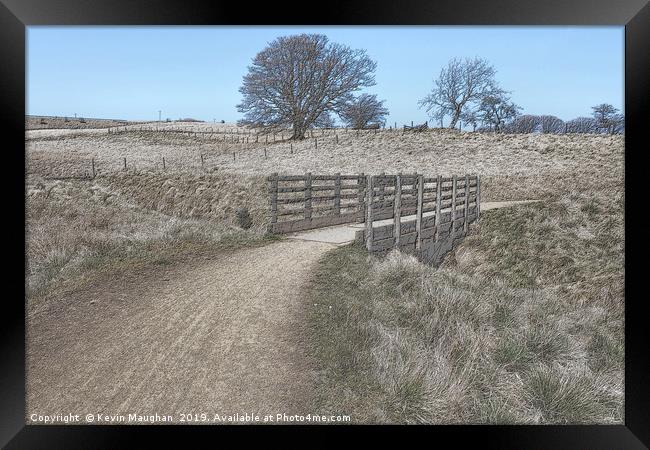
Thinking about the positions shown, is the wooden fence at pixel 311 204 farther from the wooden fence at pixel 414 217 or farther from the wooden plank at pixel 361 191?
the wooden fence at pixel 414 217

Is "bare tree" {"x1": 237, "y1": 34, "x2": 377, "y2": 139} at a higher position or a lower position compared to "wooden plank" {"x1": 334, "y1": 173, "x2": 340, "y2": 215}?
higher

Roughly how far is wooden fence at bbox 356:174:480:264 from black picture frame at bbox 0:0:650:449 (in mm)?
6279

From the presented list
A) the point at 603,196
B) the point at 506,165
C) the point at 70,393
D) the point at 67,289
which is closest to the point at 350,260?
the point at 67,289

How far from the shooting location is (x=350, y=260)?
8.91m

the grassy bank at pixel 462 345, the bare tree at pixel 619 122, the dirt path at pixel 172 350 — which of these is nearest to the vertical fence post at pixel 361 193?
the grassy bank at pixel 462 345

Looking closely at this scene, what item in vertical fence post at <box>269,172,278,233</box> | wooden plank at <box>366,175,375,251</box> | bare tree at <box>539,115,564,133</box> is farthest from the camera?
bare tree at <box>539,115,564,133</box>

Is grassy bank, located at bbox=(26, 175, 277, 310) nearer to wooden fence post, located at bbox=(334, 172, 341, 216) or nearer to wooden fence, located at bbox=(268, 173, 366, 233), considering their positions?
wooden fence, located at bbox=(268, 173, 366, 233)

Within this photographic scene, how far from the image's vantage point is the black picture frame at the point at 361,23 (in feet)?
13.9

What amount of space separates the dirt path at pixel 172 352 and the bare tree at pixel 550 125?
16496mm

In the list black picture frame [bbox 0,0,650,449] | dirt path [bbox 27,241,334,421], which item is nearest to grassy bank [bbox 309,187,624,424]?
black picture frame [bbox 0,0,650,449]

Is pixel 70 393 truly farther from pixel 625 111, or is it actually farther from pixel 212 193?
pixel 212 193

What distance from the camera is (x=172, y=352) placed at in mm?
4668

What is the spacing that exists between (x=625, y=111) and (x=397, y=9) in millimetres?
2716

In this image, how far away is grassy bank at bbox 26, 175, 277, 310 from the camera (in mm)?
7029
